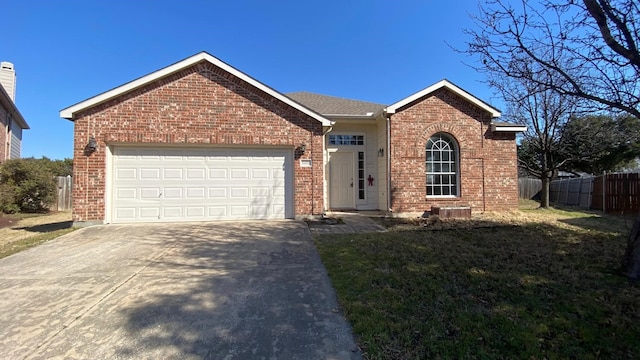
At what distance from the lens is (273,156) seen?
1020 centimetres

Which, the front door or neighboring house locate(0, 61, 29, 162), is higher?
neighboring house locate(0, 61, 29, 162)

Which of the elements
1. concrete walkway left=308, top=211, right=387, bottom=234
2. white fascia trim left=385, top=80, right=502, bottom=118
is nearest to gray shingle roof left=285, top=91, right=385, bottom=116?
white fascia trim left=385, top=80, right=502, bottom=118

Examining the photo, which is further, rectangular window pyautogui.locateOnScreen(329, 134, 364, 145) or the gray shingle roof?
the gray shingle roof

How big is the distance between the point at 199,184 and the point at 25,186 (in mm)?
9932

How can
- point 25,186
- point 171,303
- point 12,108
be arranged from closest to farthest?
point 171,303 < point 25,186 < point 12,108

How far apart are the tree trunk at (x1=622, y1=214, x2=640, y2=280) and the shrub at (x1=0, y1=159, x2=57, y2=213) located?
752 inches

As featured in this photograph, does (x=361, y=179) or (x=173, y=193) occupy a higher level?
(x=361, y=179)

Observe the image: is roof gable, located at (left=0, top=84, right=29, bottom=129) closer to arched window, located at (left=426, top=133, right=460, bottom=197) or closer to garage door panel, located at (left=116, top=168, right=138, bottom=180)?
garage door panel, located at (left=116, top=168, right=138, bottom=180)

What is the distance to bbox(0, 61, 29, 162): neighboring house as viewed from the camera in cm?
1665

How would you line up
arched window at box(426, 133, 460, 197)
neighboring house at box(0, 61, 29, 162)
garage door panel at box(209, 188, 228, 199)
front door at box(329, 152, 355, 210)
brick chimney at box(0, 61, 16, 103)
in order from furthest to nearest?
brick chimney at box(0, 61, 16, 103)
neighboring house at box(0, 61, 29, 162)
front door at box(329, 152, 355, 210)
arched window at box(426, 133, 460, 197)
garage door panel at box(209, 188, 228, 199)

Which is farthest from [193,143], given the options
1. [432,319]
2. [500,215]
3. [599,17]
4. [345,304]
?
[500,215]

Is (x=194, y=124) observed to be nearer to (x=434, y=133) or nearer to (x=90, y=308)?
(x=90, y=308)

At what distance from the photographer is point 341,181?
490 inches

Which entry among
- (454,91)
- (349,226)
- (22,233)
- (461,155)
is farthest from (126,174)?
(454,91)
